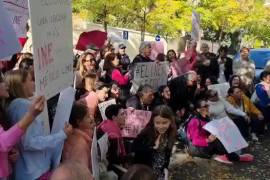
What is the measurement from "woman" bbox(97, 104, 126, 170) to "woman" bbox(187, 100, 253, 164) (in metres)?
2.25

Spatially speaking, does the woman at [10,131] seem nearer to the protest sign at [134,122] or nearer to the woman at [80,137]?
the woman at [80,137]

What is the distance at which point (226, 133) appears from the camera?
741 centimetres

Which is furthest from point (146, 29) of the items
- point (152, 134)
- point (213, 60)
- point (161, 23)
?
point (152, 134)

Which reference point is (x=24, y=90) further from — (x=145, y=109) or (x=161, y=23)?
(x=161, y=23)

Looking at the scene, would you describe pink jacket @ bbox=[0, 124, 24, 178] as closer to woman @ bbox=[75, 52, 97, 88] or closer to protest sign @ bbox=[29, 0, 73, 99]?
protest sign @ bbox=[29, 0, 73, 99]

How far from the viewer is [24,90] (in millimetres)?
3541

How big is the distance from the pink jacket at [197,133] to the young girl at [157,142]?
2335mm

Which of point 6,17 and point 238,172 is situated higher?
point 6,17

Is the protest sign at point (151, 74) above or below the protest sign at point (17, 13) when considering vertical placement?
below

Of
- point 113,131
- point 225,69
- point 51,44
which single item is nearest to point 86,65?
point 113,131

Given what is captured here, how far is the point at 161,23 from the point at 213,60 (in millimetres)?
12034

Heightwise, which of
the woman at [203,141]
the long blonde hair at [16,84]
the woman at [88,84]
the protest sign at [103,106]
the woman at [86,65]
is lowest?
the woman at [203,141]

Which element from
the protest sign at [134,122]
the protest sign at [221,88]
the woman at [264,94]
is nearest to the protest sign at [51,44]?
the protest sign at [134,122]

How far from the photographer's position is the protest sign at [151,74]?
7816 millimetres
